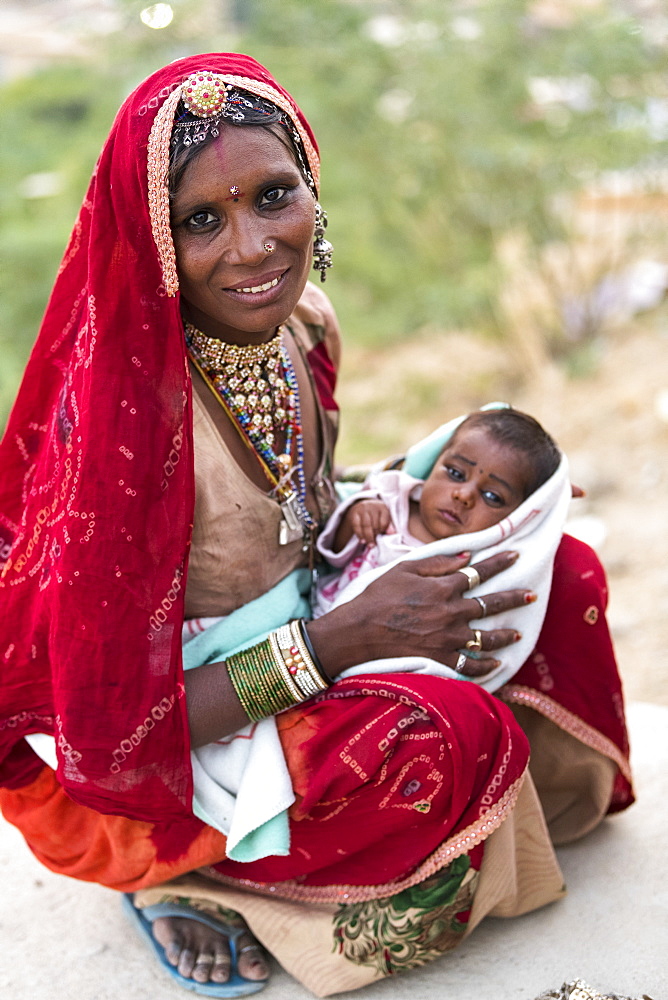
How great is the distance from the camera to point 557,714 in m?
2.28

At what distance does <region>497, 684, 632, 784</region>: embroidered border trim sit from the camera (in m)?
2.27

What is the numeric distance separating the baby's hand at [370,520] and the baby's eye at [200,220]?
2.53 feet

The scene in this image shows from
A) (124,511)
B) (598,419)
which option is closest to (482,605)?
(124,511)

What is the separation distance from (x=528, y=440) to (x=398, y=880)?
99cm

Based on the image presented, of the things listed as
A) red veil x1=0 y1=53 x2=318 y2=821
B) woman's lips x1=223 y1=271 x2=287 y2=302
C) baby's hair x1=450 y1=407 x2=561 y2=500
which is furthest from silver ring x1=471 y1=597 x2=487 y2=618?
woman's lips x1=223 y1=271 x2=287 y2=302

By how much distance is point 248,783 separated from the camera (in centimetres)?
201

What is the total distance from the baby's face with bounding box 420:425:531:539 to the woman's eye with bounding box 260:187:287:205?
2.31ft

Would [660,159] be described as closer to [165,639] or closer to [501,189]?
[501,189]

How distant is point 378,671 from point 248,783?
34 centimetres

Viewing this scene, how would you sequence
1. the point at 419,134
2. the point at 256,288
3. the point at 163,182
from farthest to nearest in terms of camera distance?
the point at 419,134
the point at 256,288
the point at 163,182

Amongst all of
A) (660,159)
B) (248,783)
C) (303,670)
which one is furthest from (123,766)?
(660,159)

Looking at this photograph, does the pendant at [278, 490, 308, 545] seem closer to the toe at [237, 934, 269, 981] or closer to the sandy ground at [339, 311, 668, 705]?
the toe at [237, 934, 269, 981]

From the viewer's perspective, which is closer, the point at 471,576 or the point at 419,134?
the point at 471,576

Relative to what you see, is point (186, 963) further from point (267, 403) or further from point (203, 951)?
point (267, 403)
